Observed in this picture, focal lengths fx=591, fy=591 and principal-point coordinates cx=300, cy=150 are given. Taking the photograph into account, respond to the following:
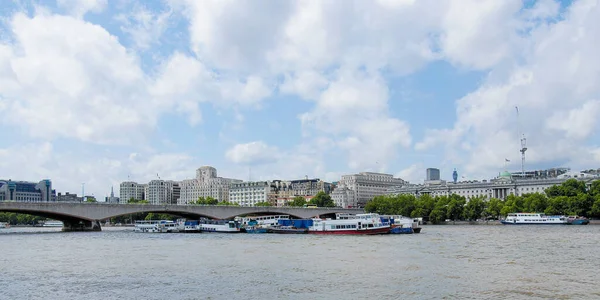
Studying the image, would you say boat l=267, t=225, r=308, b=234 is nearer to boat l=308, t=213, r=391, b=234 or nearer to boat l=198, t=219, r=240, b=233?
boat l=308, t=213, r=391, b=234

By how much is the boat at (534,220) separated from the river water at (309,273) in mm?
73707

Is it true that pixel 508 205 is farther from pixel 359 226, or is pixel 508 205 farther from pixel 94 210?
pixel 94 210

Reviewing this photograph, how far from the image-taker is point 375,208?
189m

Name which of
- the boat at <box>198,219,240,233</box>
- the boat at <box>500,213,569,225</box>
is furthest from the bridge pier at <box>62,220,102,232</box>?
the boat at <box>500,213,569,225</box>

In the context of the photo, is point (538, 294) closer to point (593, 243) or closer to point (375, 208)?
point (593, 243)

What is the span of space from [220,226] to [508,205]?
80.8 metres

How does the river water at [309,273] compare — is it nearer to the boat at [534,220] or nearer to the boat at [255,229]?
the boat at [255,229]

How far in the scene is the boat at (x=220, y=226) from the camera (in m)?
118

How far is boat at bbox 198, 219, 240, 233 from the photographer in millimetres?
117688

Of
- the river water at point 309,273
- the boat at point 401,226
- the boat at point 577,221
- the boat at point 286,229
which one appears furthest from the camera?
the boat at point 577,221

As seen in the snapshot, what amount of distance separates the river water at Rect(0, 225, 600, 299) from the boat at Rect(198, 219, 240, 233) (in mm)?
51989

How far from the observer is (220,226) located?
A: 119 metres

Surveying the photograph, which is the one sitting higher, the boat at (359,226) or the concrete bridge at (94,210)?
the concrete bridge at (94,210)

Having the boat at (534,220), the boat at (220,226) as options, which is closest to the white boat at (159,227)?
the boat at (220,226)
